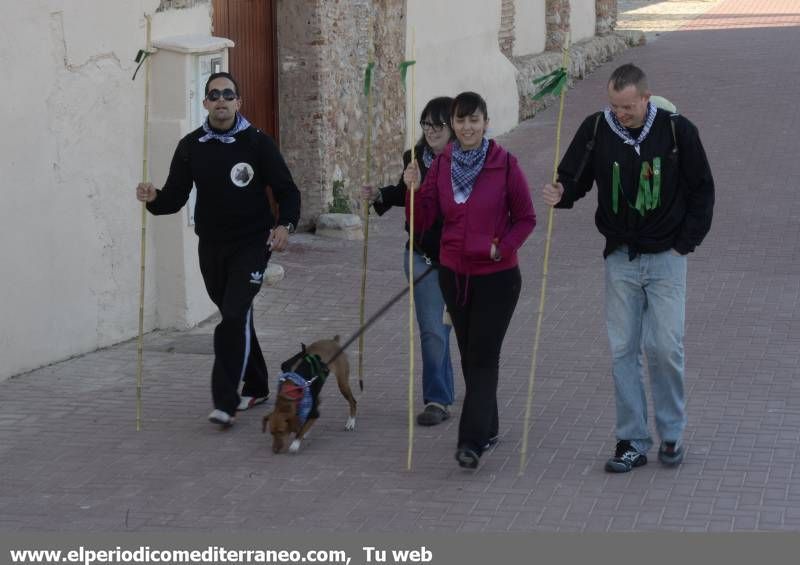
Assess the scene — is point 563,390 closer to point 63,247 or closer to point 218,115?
point 218,115

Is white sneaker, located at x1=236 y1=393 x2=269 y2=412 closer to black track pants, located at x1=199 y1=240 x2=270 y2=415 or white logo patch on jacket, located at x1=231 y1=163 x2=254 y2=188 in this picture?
black track pants, located at x1=199 y1=240 x2=270 y2=415

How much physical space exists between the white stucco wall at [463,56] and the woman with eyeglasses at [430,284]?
754 centimetres

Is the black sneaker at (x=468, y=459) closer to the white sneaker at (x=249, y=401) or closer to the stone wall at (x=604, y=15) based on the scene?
the white sneaker at (x=249, y=401)

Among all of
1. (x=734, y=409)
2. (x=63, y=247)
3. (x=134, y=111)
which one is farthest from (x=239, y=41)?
(x=734, y=409)

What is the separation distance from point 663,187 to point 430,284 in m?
1.65

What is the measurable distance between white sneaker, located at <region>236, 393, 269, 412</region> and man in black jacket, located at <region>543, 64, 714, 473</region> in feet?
7.57

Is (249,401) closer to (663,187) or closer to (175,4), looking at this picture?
(663,187)

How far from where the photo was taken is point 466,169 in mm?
7133

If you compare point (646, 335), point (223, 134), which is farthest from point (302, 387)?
point (646, 335)

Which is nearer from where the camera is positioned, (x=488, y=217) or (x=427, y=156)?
(x=488, y=217)

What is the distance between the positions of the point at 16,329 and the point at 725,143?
10.6 m

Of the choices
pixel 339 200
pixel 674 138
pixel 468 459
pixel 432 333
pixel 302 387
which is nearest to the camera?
pixel 674 138

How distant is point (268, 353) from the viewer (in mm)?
9852

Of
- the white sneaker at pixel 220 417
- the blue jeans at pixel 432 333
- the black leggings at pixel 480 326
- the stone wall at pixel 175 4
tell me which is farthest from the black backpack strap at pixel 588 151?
the stone wall at pixel 175 4
